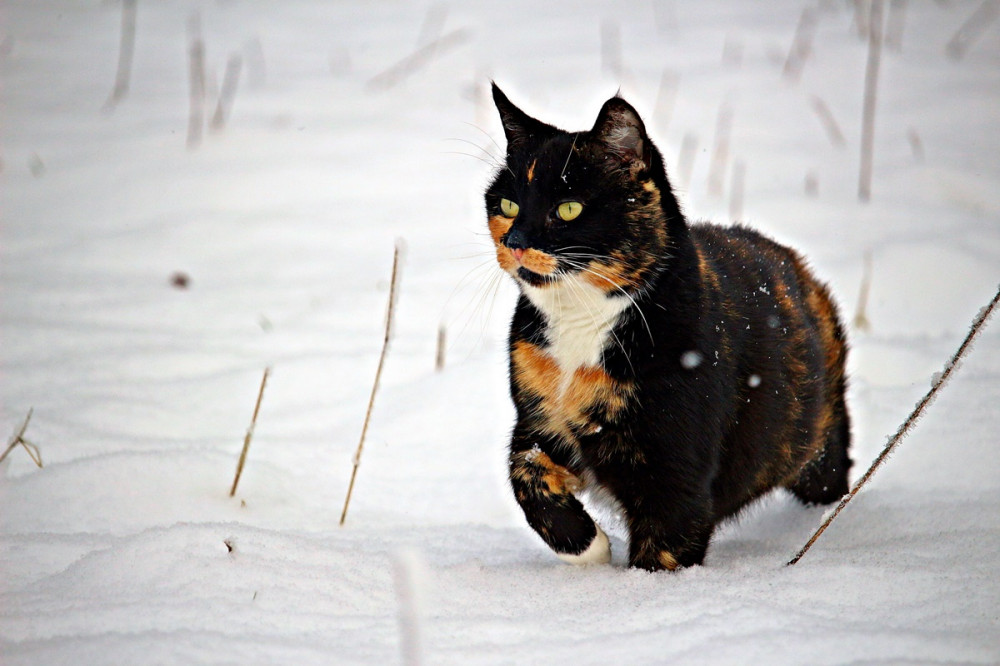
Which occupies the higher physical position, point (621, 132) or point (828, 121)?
point (621, 132)

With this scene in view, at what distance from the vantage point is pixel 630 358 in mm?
2027

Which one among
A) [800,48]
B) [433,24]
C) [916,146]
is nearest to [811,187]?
[916,146]

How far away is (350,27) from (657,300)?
21.1ft

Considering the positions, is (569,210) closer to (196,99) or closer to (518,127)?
(518,127)

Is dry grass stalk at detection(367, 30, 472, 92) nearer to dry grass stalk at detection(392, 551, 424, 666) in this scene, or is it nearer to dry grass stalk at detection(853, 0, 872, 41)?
dry grass stalk at detection(853, 0, 872, 41)

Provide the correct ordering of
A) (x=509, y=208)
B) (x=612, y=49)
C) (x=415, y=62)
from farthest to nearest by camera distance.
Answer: (x=415, y=62), (x=612, y=49), (x=509, y=208)

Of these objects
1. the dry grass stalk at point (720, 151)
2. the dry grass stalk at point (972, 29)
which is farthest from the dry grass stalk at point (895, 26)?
the dry grass stalk at point (720, 151)

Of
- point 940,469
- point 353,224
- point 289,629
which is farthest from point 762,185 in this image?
point 289,629

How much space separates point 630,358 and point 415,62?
5.42m

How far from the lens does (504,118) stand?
242 centimetres

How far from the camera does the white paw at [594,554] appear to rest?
6.86 feet

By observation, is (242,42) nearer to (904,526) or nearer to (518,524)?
(518,524)

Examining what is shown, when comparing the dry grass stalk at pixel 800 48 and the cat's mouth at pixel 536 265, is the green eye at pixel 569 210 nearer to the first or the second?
the cat's mouth at pixel 536 265

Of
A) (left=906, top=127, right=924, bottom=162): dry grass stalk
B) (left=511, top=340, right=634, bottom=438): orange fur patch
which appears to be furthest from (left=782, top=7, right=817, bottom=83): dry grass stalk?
(left=511, top=340, right=634, bottom=438): orange fur patch
